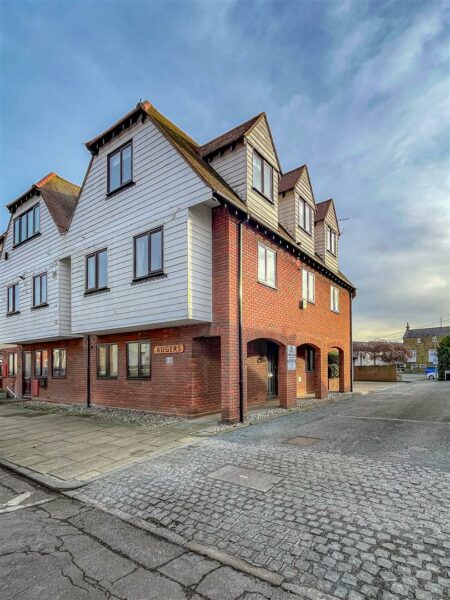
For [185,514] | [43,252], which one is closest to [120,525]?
[185,514]

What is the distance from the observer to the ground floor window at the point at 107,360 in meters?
14.0

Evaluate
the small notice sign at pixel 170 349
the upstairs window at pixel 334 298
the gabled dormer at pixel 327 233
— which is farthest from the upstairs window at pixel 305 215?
the small notice sign at pixel 170 349

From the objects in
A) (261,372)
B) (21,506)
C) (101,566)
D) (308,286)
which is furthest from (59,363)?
(101,566)

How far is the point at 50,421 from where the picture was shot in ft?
38.2

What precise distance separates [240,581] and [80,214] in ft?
44.5

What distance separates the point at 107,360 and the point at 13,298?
760cm

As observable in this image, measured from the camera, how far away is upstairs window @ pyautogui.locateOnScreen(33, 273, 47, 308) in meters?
16.0

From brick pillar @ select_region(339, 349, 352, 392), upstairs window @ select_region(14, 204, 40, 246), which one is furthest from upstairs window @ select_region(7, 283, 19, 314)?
brick pillar @ select_region(339, 349, 352, 392)

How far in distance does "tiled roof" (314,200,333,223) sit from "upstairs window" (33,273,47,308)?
13.3 metres

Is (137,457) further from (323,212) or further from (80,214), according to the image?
(323,212)

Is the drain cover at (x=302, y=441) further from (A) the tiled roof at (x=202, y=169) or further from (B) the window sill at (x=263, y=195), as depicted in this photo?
(B) the window sill at (x=263, y=195)

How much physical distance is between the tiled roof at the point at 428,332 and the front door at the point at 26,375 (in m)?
74.6

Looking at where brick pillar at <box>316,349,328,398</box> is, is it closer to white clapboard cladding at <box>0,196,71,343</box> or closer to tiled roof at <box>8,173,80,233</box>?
white clapboard cladding at <box>0,196,71,343</box>

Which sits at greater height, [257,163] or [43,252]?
[257,163]
